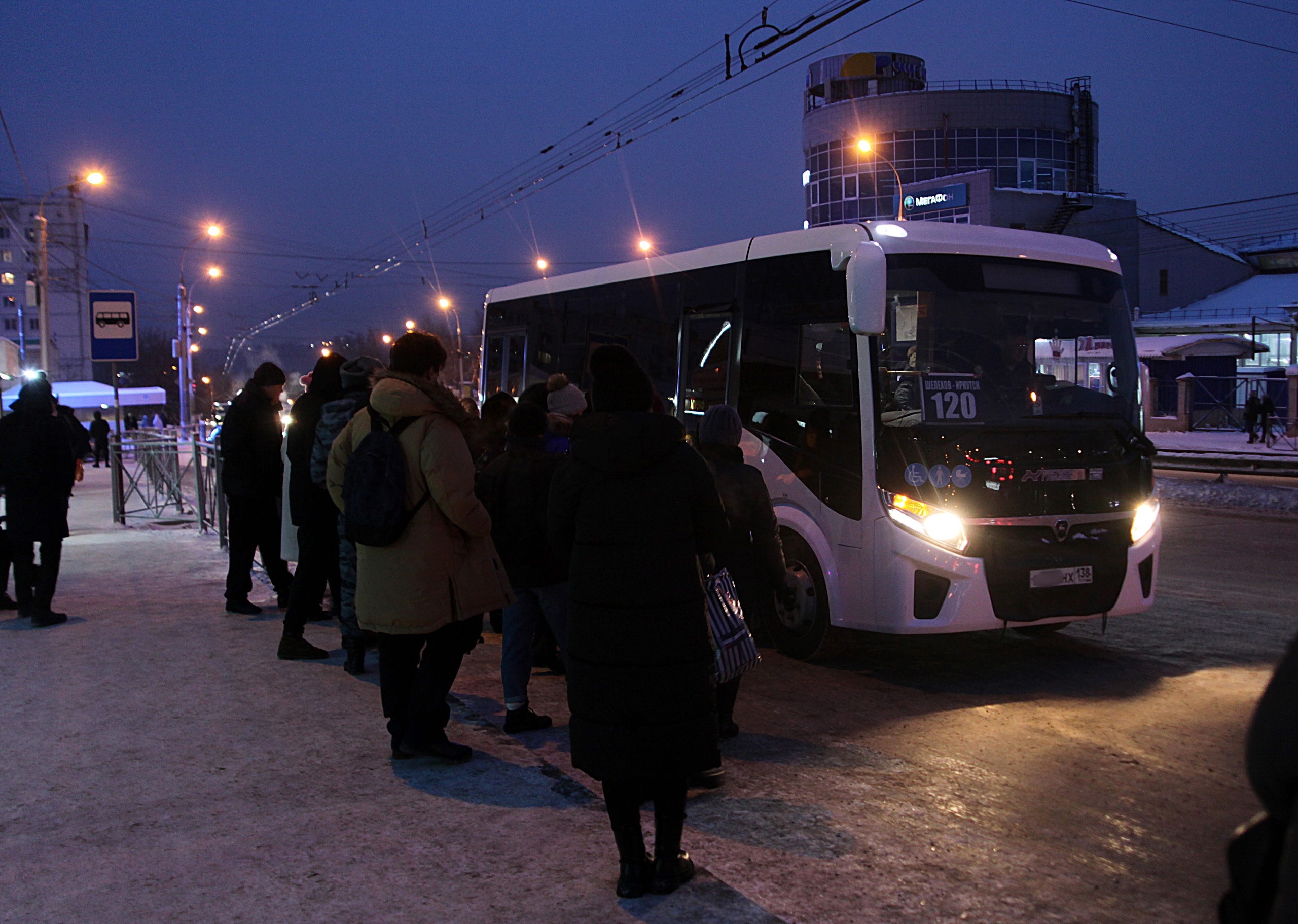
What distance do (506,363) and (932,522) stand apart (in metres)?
7.82

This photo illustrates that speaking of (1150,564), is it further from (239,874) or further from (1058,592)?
(239,874)

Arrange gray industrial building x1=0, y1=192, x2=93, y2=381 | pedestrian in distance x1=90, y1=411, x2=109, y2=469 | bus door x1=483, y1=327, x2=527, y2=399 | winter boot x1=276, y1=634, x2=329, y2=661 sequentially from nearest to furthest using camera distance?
1. winter boot x1=276, y1=634, x2=329, y2=661
2. bus door x1=483, y1=327, x2=527, y2=399
3. pedestrian in distance x1=90, y1=411, x2=109, y2=469
4. gray industrial building x1=0, y1=192, x2=93, y2=381

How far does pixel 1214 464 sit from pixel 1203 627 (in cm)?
1618

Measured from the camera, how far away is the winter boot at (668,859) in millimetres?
3637

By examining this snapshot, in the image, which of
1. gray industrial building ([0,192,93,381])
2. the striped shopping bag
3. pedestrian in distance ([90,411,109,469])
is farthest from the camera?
gray industrial building ([0,192,93,381])

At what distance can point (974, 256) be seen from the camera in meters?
7.11

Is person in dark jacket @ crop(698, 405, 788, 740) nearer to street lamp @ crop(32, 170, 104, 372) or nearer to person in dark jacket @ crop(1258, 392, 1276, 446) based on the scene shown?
street lamp @ crop(32, 170, 104, 372)

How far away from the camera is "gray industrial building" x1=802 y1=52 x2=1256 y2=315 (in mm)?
68688

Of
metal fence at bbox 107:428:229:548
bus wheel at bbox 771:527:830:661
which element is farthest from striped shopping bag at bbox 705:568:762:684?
metal fence at bbox 107:428:229:548

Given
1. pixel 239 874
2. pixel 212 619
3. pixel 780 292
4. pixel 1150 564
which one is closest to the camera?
pixel 239 874

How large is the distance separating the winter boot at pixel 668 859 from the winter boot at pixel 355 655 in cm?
342

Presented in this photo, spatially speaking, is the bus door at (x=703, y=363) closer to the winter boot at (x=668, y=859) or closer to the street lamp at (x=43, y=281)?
the winter boot at (x=668, y=859)

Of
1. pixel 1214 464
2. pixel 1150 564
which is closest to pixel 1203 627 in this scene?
pixel 1150 564

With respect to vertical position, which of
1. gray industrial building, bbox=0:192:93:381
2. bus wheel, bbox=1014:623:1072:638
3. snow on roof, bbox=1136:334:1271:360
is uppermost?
gray industrial building, bbox=0:192:93:381
